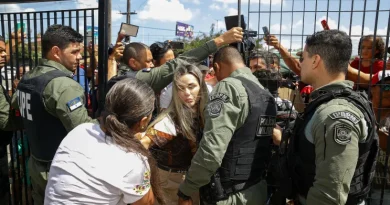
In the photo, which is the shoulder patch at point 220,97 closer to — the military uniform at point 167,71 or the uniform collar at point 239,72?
the uniform collar at point 239,72

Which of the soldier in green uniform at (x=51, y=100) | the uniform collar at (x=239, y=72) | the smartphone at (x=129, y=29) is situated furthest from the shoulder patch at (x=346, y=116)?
Answer: the smartphone at (x=129, y=29)

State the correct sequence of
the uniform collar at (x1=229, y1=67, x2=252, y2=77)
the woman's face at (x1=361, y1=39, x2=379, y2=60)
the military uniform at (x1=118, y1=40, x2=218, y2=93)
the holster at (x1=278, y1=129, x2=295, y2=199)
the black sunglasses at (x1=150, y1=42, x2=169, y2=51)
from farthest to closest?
the black sunglasses at (x1=150, y1=42, x2=169, y2=51)
the woman's face at (x1=361, y1=39, x2=379, y2=60)
the military uniform at (x1=118, y1=40, x2=218, y2=93)
the uniform collar at (x1=229, y1=67, x2=252, y2=77)
the holster at (x1=278, y1=129, x2=295, y2=199)

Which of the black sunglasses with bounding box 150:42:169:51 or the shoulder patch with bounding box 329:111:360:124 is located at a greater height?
the black sunglasses with bounding box 150:42:169:51

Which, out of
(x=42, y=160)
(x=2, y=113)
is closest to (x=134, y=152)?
(x=42, y=160)

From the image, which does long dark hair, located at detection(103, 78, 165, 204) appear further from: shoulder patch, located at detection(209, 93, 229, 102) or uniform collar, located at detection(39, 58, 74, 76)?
uniform collar, located at detection(39, 58, 74, 76)

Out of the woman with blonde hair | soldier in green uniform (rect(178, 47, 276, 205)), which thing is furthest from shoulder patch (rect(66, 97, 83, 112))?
soldier in green uniform (rect(178, 47, 276, 205))

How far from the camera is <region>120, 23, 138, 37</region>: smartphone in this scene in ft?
9.26

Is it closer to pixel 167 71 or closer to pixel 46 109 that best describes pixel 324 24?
pixel 167 71

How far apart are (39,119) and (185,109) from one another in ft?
3.40

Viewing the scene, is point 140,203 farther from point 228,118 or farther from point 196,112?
point 196,112

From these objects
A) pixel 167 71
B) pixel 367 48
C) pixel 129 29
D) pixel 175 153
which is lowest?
pixel 175 153

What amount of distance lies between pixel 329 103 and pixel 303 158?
0.32m

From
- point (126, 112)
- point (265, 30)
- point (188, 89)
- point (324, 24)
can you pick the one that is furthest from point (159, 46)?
point (126, 112)

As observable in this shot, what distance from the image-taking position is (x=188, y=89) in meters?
2.44
